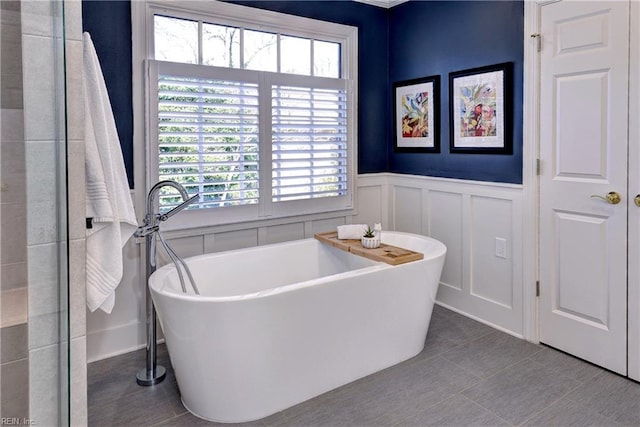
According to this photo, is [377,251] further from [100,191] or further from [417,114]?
[100,191]

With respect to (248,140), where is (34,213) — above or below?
below

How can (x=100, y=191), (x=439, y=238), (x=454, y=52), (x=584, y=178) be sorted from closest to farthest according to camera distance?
(x=100, y=191) < (x=584, y=178) < (x=454, y=52) < (x=439, y=238)

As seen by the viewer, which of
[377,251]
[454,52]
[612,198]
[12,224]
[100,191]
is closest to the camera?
Result: [12,224]

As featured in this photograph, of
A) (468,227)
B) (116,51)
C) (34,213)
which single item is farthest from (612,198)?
(116,51)

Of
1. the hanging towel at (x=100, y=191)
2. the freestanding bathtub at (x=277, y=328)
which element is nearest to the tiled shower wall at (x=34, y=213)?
the hanging towel at (x=100, y=191)

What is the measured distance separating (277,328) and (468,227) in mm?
1897

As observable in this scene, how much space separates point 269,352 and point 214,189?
1.30 meters

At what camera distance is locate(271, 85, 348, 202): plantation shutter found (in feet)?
11.3

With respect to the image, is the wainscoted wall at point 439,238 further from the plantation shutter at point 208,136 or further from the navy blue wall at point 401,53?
the plantation shutter at point 208,136

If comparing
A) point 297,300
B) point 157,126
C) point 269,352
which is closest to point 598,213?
point 297,300

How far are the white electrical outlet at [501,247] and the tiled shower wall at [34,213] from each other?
111 inches

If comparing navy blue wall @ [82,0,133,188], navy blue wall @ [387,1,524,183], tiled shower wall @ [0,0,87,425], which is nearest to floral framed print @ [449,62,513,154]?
navy blue wall @ [387,1,524,183]

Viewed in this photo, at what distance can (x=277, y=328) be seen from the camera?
2.27 meters

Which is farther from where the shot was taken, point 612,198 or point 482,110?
point 482,110
